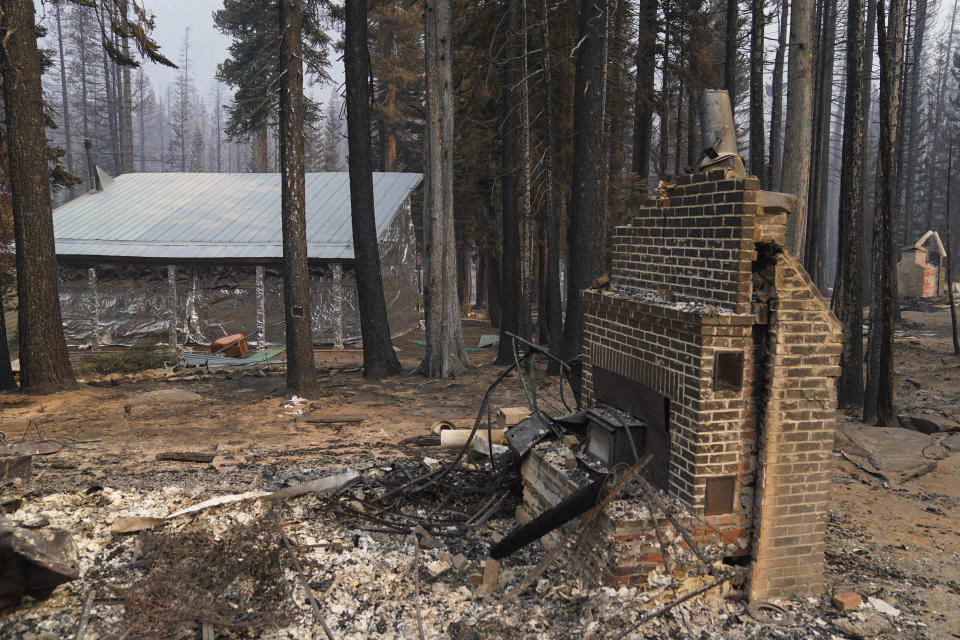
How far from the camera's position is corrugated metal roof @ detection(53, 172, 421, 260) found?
18719 millimetres

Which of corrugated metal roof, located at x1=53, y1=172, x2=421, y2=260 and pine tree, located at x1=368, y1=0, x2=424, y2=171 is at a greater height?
pine tree, located at x1=368, y1=0, x2=424, y2=171

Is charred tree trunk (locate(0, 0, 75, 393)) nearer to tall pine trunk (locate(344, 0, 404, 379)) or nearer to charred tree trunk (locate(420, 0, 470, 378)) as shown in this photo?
tall pine trunk (locate(344, 0, 404, 379))

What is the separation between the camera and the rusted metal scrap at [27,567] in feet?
14.6

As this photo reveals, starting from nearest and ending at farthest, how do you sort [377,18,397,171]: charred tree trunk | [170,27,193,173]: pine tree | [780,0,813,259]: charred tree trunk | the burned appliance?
the burned appliance → [780,0,813,259]: charred tree trunk → [377,18,397,171]: charred tree trunk → [170,27,193,173]: pine tree

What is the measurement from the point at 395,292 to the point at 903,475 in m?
15.7

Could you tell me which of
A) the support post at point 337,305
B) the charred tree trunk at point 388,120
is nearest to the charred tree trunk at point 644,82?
the support post at point 337,305

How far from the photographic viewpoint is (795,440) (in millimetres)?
4703

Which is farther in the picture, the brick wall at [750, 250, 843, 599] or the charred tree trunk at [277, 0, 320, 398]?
the charred tree trunk at [277, 0, 320, 398]

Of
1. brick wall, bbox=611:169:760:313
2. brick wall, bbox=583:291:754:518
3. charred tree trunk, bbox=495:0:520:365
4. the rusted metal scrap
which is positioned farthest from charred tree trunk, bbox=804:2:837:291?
the rusted metal scrap

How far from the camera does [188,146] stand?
106m

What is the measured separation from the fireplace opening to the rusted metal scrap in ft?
13.5

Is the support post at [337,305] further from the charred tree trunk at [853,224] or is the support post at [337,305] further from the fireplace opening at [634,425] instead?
the fireplace opening at [634,425]

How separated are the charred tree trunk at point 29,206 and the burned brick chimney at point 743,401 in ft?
35.7

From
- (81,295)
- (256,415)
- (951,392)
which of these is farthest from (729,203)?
(81,295)
